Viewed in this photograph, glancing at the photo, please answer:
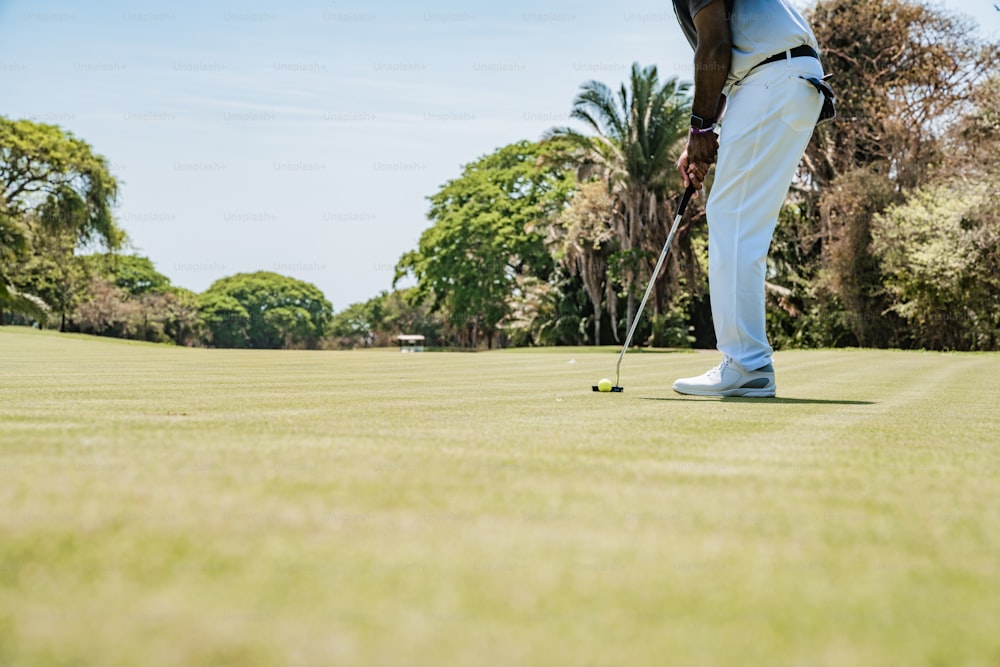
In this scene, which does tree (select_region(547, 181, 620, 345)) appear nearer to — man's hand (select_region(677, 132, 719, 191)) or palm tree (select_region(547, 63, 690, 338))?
palm tree (select_region(547, 63, 690, 338))

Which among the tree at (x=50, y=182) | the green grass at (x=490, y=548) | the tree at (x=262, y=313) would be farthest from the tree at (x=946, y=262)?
the tree at (x=262, y=313)

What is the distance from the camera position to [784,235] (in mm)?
36969

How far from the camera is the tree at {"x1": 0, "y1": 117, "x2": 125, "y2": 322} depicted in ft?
141

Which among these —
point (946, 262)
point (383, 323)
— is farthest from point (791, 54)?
point (383, 323)

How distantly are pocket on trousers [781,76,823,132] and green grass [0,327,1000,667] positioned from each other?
2.94m

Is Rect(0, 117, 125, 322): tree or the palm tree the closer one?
the palm tree

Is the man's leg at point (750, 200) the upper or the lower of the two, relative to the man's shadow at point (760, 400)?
upper

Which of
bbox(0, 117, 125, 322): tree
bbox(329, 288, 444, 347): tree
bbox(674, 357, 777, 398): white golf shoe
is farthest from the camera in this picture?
bbox(329, 288, 444, 347): tree

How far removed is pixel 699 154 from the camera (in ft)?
18.1

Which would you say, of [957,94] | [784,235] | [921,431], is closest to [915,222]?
[957,94]

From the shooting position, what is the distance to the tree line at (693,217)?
27.1 m

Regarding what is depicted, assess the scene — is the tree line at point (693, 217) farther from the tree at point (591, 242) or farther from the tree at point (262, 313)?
the tree at point (262, 313)

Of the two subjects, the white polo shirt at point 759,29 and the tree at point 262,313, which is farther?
the tree at point 262,313

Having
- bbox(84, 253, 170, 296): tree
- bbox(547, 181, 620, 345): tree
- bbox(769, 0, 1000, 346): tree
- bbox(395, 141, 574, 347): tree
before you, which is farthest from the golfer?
bbox(84, 253, 170, 296): tree
